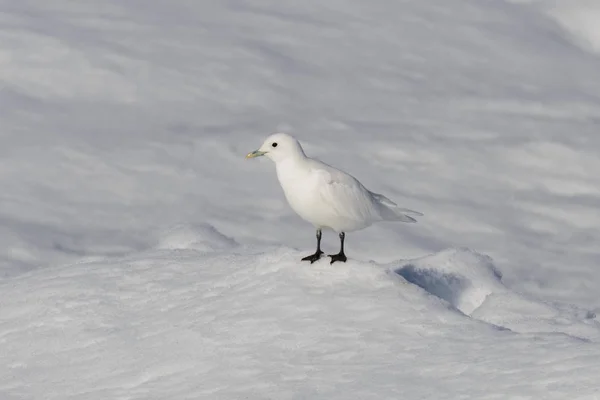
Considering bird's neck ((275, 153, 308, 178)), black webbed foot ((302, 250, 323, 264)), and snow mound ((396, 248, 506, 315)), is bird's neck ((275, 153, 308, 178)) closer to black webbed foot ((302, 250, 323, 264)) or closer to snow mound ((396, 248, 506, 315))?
black webbed foot ((302, 250, 323, 264))

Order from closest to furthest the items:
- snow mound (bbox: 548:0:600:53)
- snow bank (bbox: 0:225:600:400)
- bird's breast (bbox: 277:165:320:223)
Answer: snow bank (bbox: 0:225:600:400) → bird's breast (bbox: 277:165:320:223) → snow mound (bbox: 548:0:600:53)

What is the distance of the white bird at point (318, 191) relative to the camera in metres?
4.99

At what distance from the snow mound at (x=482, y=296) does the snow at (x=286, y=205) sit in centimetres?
1

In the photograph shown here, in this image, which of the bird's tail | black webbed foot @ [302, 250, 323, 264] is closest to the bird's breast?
black webbed foot @ [302, 250, 323, 264]

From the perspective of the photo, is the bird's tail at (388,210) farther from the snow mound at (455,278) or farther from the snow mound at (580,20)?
the snow mound at (580,20)

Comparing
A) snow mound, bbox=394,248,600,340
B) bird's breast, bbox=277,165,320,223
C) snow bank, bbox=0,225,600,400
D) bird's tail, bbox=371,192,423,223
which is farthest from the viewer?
bird's tail, bbox=371,192,423,223

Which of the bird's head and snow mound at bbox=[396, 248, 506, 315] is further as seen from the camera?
snow mound at bbox=[396, 248, 506, 315]

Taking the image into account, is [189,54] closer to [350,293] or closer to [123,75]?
[123,75]

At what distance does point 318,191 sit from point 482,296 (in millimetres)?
982

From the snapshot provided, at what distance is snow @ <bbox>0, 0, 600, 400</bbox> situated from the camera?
420 cm

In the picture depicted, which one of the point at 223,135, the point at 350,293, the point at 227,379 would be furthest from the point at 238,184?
the point at 227,379

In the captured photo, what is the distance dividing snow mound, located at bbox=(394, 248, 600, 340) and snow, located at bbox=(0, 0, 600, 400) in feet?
0.04

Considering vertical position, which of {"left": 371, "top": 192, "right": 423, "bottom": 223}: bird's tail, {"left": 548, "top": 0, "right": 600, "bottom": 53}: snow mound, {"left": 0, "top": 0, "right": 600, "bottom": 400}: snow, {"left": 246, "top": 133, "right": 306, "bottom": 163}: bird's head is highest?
{"left": 548, "top": 0, "right": 600, "bottom": 53}: snow mound

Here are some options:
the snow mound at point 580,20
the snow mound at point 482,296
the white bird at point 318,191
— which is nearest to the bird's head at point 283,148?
the white bird at point 318,191
